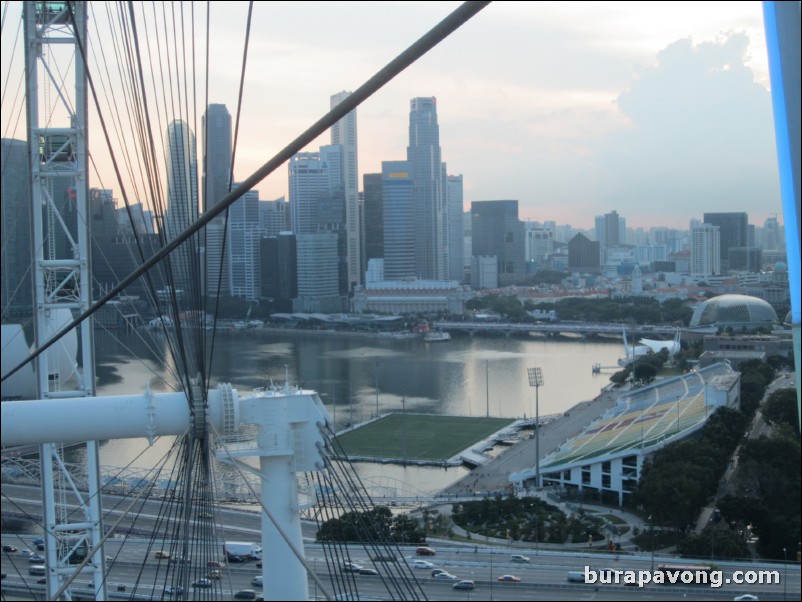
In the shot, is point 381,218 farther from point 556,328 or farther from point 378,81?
point 378,81

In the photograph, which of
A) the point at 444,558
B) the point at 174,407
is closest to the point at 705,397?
the point at 444,558

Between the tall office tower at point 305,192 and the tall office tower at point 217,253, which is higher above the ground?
the tall office tower at point 305,192

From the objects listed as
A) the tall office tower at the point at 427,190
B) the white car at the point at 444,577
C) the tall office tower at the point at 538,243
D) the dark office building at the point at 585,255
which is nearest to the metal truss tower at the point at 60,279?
the white car at the point at 444,577

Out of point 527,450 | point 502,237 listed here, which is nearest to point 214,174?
point 527,450

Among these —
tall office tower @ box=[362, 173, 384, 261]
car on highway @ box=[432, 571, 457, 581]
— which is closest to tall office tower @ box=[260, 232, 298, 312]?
tall office tower @ box=[362, 173, 384, 261]

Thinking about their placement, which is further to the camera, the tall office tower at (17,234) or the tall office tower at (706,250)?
the tall office tower at (706,250)

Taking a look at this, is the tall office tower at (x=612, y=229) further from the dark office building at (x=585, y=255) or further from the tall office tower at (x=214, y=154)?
the tall office tower at (x=214, y=154)

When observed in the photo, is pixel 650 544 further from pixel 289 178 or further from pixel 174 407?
pixel 289 178
